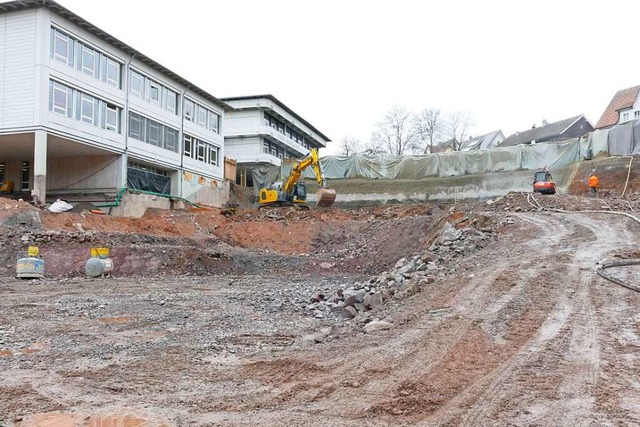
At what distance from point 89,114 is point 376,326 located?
2558cm

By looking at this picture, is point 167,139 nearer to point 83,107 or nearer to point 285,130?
point 83,107

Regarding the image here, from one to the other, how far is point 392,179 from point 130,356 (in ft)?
107

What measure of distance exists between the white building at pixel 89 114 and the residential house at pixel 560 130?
136 feet

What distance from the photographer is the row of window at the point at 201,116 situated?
3856cm

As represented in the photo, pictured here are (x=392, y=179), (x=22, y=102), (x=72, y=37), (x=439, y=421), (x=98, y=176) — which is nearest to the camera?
(x=439, y=421)

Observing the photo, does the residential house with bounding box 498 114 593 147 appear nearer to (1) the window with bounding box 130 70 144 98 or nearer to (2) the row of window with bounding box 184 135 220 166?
(2) the row of window with bounding box 184 135 220 166

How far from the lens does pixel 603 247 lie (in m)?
12.2

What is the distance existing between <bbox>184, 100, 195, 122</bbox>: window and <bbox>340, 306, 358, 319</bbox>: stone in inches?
1258

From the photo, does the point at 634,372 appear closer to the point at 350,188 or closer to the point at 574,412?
the point at 574,412

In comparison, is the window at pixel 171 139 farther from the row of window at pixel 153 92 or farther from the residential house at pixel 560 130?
the residential house at pixel 560 130

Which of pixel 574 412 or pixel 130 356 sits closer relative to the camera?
pixel 574 412

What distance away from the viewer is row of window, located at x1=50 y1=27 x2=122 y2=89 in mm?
25745

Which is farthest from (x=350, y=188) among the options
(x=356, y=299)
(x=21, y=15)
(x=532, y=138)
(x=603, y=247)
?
(x=532, y=138)

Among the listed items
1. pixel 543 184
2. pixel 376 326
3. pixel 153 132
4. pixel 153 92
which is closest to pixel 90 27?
pixel 153 92
